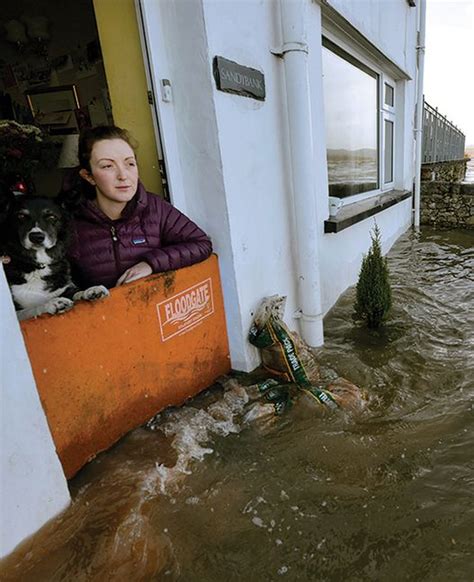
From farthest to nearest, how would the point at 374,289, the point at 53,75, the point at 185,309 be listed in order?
1. the point at 53,75
2. the point at 374,289
3. the point at 185,309

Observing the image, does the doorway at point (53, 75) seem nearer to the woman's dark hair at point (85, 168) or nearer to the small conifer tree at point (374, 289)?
the woman's dark hair at point (85, 168)

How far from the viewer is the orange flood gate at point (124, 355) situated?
1704 mm

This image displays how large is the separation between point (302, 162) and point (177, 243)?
1196 mm

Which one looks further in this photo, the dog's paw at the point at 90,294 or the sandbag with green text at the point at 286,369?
the sandbag with green text at the point at 286,369

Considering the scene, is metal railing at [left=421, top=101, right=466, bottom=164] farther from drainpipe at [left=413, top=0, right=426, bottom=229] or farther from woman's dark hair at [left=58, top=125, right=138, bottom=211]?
woman's dark hair at [left=58, top=125, right=138, bottom=211]

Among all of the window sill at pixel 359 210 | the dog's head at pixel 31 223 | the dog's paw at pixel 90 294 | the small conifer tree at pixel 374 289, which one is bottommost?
the small conifer tree at pixel 374 289

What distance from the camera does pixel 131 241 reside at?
216 centimetres

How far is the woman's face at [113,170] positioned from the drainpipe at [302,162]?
1308mm

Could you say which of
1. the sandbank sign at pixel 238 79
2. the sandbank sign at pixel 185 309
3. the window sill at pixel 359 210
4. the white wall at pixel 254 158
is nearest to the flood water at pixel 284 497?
the sandbank sign at pixel 185 309

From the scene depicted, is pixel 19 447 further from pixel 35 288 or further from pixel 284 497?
pixel 284 497

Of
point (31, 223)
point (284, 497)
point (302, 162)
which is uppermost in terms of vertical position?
point (302, 162)

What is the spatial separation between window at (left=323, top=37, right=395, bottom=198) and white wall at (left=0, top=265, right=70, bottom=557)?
11.4 feet

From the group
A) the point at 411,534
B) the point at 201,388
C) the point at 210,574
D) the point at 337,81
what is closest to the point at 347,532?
the point at 411,534

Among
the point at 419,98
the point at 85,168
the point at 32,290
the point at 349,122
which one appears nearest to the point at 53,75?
the point at 85,168
